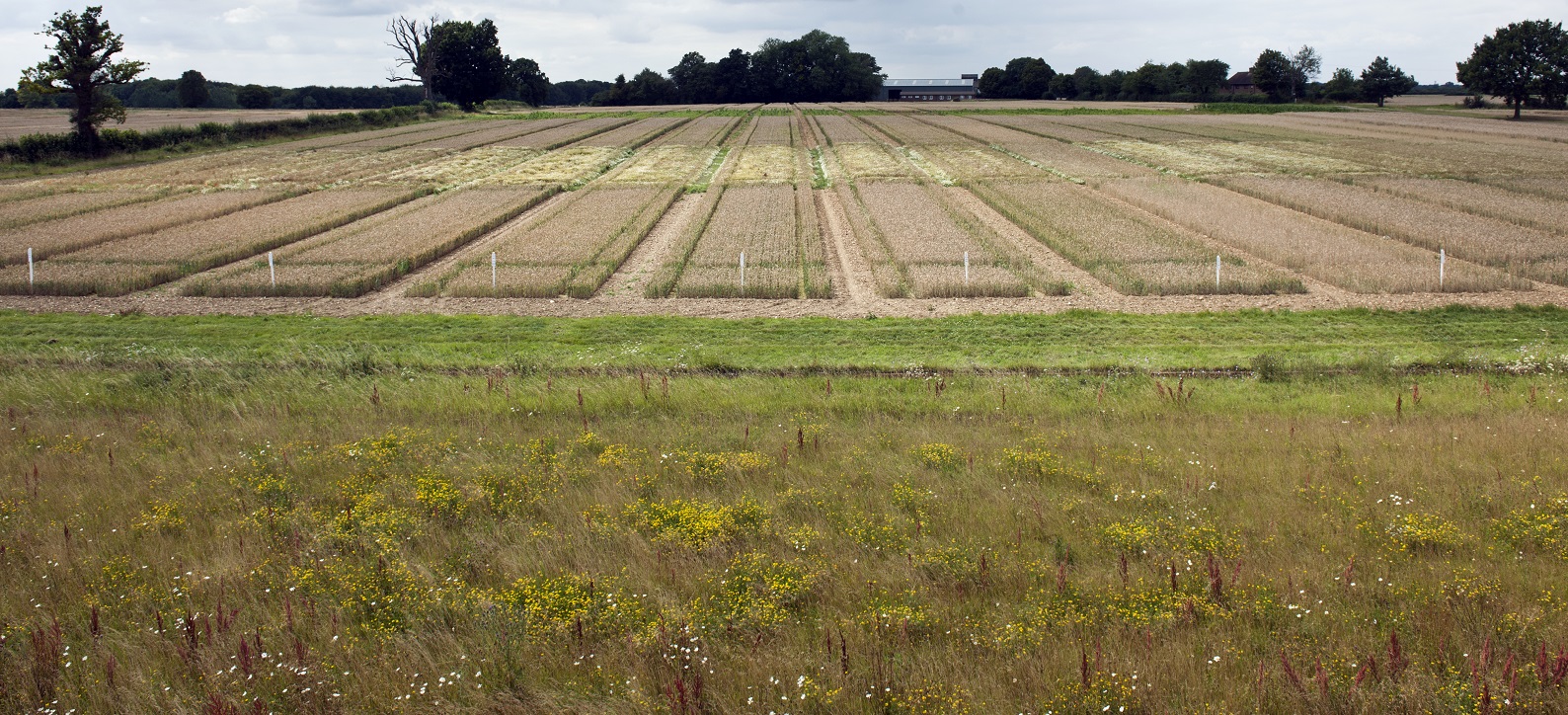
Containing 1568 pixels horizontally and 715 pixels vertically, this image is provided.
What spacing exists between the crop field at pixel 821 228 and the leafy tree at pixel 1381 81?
2570 inches

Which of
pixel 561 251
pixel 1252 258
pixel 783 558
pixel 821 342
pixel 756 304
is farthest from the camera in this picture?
pixel 561 251

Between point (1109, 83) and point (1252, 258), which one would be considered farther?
point (1109, 83)

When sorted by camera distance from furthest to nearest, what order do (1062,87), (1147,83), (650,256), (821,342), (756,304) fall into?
(1062,87) < (1147,83) < (650,256) < (756,304) < (821,342)

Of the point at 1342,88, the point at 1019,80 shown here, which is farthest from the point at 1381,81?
the point at 1019,80

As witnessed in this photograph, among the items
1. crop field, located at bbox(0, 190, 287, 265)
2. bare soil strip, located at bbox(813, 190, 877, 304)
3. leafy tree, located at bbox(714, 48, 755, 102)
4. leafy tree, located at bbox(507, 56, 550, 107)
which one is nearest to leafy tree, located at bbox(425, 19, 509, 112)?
leafy tree, located at bbox(507, 56, 550, 107)

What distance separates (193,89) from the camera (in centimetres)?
12950

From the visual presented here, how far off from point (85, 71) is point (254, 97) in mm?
90207

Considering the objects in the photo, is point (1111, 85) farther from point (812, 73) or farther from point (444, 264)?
point (444, 264)

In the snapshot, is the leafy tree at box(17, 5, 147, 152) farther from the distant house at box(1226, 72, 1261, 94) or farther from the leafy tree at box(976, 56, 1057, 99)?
the distant house at box(1226, 72, 1261, 94)

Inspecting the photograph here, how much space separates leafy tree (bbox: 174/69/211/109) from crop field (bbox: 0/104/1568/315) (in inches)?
3472

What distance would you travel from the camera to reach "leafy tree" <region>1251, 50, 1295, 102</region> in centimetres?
12050

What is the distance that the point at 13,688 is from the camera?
572 centimetres

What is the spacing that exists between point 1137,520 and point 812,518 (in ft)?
9.44

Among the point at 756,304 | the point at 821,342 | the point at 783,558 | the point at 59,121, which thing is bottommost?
the point at 783,558
